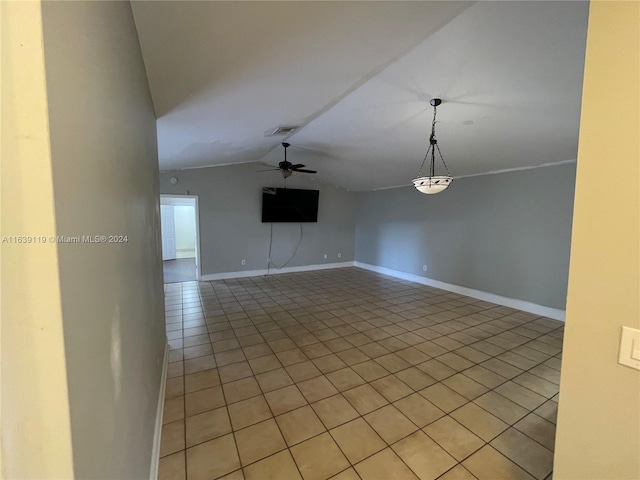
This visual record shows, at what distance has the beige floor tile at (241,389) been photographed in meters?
2.24

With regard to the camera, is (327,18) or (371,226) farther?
(371,226)

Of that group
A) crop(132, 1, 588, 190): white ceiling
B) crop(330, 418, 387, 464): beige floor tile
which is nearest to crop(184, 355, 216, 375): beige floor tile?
crop(330, 418, 387, 464): beige floor tile

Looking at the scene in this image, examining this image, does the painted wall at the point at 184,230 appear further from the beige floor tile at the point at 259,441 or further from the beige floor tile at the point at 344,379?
the beige floor tile at the point at 259,441

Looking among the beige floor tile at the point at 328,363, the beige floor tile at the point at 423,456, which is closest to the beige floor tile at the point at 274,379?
the beige floor tile at the point at 328,363

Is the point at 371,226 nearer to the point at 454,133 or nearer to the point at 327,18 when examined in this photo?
the point at 454,133

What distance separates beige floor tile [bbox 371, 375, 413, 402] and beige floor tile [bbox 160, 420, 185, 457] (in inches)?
60.3

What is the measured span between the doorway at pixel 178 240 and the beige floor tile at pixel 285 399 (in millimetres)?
4350

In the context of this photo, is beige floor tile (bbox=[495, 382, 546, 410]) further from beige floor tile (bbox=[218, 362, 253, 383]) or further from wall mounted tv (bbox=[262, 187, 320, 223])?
wall mounted tv (bbox=[262, 187, 320, 223])

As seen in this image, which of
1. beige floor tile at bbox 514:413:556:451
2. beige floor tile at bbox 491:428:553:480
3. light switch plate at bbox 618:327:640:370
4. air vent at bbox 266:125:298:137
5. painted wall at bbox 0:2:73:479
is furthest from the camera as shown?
air vent at bbox 266:125:298:137

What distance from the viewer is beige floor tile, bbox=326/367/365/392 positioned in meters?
2.39

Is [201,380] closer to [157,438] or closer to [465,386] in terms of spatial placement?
[157,438]

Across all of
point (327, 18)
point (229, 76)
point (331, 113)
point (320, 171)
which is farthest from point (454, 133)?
point (320, 171)

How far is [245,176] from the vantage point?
6.25m

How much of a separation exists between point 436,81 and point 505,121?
1171 millimetres
